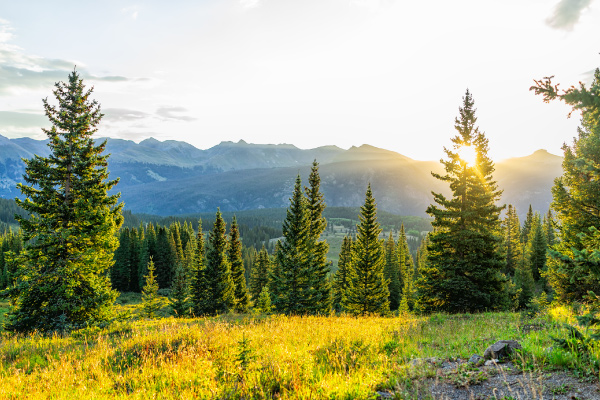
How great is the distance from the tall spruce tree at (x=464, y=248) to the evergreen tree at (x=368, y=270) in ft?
46.0

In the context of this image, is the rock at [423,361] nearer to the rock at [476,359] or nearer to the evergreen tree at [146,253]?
the rock at [476,359]

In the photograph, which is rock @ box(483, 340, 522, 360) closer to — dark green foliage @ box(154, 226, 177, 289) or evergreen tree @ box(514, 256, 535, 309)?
evergreen tree @ box(514, 256, 535, 309)

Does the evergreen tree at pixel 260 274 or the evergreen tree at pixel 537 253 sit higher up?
the evergreen tree at pixel 537 253

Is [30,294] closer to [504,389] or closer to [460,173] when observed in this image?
[504,389]

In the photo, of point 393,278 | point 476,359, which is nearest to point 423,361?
point 476,359

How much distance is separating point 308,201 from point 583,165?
105ft

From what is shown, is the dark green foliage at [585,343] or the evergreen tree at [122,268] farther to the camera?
the evergreen tree at [122,268]

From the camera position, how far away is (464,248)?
2222 cm

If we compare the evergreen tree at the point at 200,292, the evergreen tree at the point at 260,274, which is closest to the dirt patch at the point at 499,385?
the evergreen tree at the point at 200,292

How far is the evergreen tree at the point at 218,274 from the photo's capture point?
125ft

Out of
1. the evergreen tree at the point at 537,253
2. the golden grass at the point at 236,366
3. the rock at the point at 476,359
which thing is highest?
the rock at the point at 476,359

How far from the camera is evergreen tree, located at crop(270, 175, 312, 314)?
33219 mm

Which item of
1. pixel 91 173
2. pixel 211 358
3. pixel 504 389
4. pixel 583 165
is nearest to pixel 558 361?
pixel 504 389

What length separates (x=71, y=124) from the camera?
1764 centimetres
